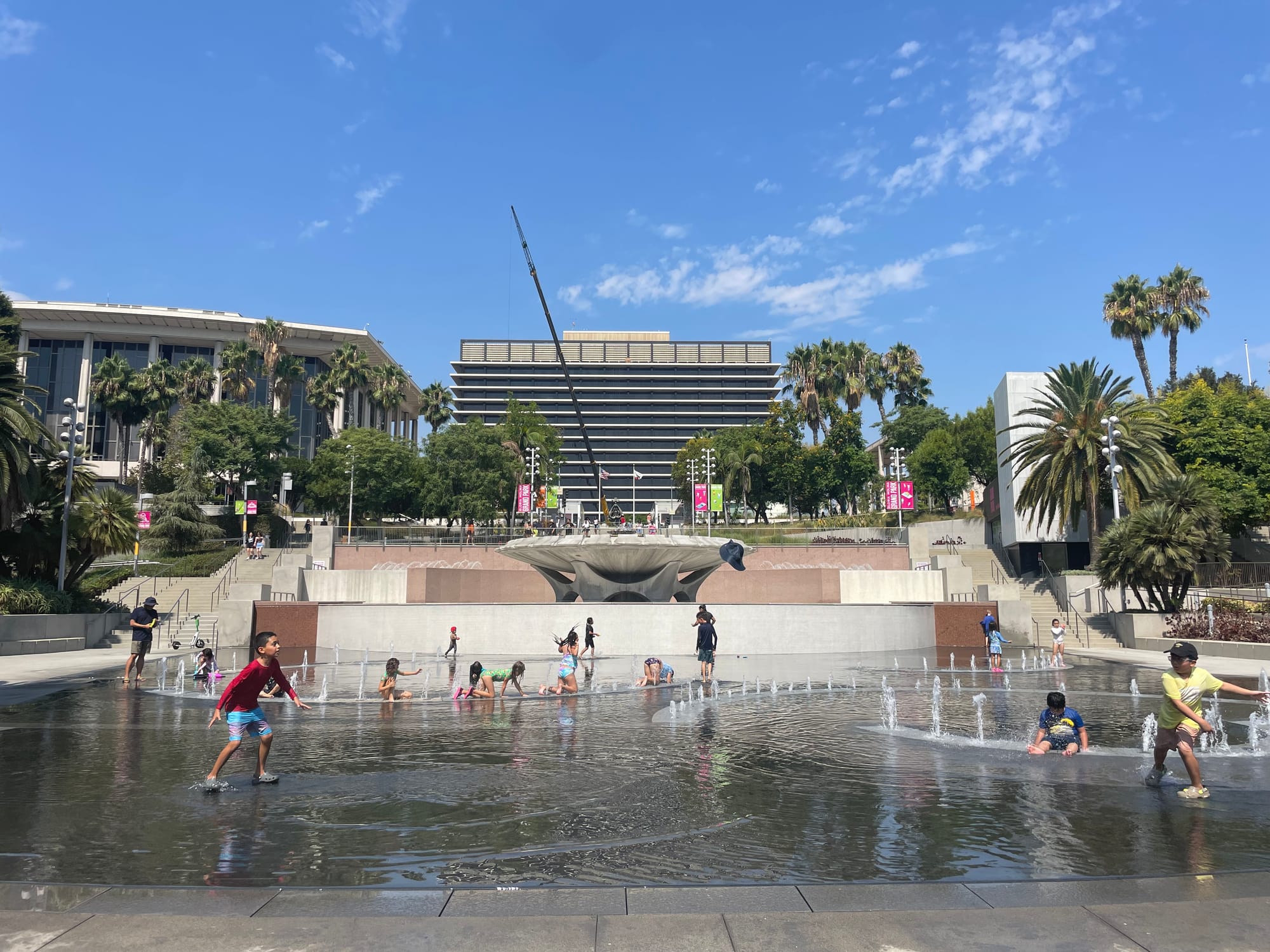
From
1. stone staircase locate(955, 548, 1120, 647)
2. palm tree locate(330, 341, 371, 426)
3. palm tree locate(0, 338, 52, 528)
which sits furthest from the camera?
palm tree locate(330, 341, 371, 426)

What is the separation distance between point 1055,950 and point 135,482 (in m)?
84.2

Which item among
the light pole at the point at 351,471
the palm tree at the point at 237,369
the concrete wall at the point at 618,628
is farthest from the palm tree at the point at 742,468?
the concrete wall at the point at 618,628

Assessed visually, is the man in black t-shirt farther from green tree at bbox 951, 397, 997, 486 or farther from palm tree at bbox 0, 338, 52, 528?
green tree at bbox 951, 397, 997, 486

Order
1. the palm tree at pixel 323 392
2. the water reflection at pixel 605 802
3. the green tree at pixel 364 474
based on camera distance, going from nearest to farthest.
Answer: the water reflection at pixel 605 802 < the green tree at pixel 364 474 < the palm tree at pixel 323 392

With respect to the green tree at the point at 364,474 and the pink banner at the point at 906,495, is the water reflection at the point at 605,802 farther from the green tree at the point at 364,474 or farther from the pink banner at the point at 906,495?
the green tree at the point at 364,474

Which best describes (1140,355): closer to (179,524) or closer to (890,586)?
(890,586)

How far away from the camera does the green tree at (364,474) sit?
68688 millimetres

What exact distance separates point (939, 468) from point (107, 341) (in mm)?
85001

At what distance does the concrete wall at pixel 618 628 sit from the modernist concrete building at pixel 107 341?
6079cm

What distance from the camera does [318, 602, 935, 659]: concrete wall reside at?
2519cm

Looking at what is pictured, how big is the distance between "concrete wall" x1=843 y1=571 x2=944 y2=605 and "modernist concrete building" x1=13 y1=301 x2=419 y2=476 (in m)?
56.7

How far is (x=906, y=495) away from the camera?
59188mm

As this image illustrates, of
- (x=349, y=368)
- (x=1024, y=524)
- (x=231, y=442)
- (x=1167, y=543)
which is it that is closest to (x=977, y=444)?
(x=1024, y=524)

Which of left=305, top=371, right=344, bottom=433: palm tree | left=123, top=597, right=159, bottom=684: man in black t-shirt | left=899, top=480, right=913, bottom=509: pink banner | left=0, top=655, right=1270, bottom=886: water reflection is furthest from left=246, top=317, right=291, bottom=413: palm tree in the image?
left=0, top=655, right=1270, bottom=886: water reflection
